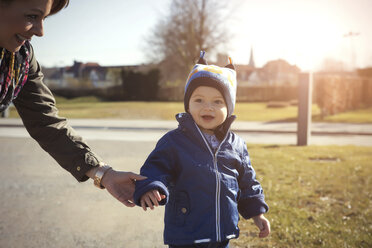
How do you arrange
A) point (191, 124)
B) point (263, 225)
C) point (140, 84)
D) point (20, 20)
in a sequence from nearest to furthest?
1. point (20, 20)
2. point (191, 124)
3. point (263, 225)
4. point (140, 84)

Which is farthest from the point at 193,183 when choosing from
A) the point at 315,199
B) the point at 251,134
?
the point at 251,134

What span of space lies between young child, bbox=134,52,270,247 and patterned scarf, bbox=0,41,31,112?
1.02 metres

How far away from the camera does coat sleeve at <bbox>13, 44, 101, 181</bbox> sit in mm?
2502

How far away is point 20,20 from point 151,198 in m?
1.19

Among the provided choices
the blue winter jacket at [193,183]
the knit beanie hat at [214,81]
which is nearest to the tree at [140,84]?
the knit beanie hat at [214,81]

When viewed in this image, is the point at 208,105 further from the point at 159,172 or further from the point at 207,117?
the point at 159,172

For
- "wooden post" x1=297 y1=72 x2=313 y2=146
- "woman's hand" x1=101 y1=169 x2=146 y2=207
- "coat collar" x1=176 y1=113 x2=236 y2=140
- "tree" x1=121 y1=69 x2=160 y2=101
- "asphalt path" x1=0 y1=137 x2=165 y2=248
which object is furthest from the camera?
"tree" x1=121 y1=69 x2=160 y2=101

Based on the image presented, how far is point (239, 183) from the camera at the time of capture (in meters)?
2.37

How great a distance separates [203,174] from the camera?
2.10 meters

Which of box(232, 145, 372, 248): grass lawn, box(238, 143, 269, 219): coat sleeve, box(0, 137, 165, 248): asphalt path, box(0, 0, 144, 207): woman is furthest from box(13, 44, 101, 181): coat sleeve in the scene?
box(232, 145, 372, 248): grass lawn

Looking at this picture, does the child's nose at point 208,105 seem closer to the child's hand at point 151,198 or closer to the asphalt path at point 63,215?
the child's hand at point 151,198

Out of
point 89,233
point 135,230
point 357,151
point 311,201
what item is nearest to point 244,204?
point 135,230

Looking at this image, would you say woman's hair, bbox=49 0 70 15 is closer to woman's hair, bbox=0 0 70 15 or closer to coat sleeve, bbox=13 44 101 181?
woman's hair, bbox=0 0 70 15

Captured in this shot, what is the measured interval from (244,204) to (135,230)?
1.67 meters
